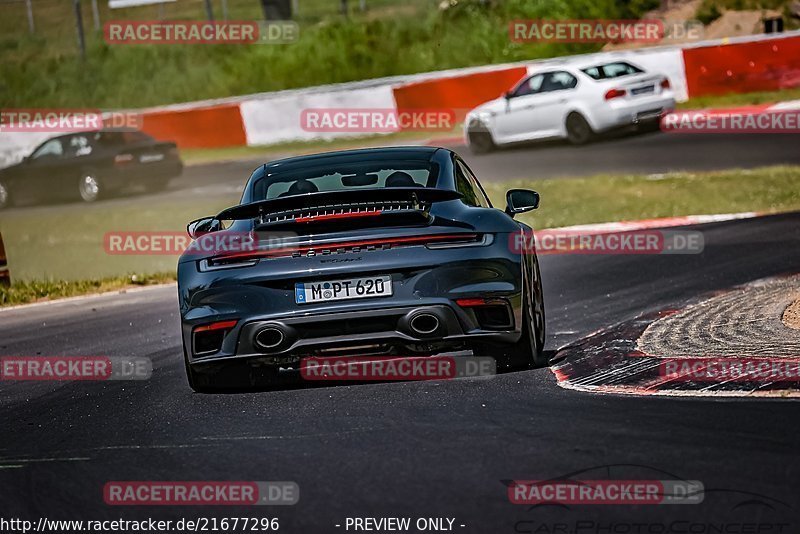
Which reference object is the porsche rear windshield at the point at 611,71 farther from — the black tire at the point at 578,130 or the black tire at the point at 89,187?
the black tire at the point at 89,187

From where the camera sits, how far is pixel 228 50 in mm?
40469

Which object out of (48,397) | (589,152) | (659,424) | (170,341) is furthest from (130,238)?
(659,424)

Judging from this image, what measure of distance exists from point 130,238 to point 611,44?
45.6 feet

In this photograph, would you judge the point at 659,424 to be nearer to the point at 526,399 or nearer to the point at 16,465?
the point at 526,399

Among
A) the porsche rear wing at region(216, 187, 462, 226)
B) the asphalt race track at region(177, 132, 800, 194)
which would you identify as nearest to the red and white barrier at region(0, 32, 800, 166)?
the asphalt race track at region(177, 132, 800, 194)

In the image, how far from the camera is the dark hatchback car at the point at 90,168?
25.2m

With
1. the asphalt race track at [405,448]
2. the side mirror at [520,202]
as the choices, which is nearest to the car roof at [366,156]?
the side mirror at [520,202]

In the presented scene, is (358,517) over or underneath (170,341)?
over

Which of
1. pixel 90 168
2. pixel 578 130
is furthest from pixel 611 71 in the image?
pixel 90 168

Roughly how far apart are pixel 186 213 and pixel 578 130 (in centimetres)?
627

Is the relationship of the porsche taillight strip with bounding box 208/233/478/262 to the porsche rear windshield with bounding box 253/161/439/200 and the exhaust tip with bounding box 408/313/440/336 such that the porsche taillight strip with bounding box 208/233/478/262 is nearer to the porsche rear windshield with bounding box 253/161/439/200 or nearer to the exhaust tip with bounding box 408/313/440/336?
the exhaust tip with bounding box 408/313/440/336

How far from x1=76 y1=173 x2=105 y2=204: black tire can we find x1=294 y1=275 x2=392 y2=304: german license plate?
18649 millimetres

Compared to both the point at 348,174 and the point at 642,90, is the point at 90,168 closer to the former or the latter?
the point at 642,90

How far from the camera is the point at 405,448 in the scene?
6062mm
